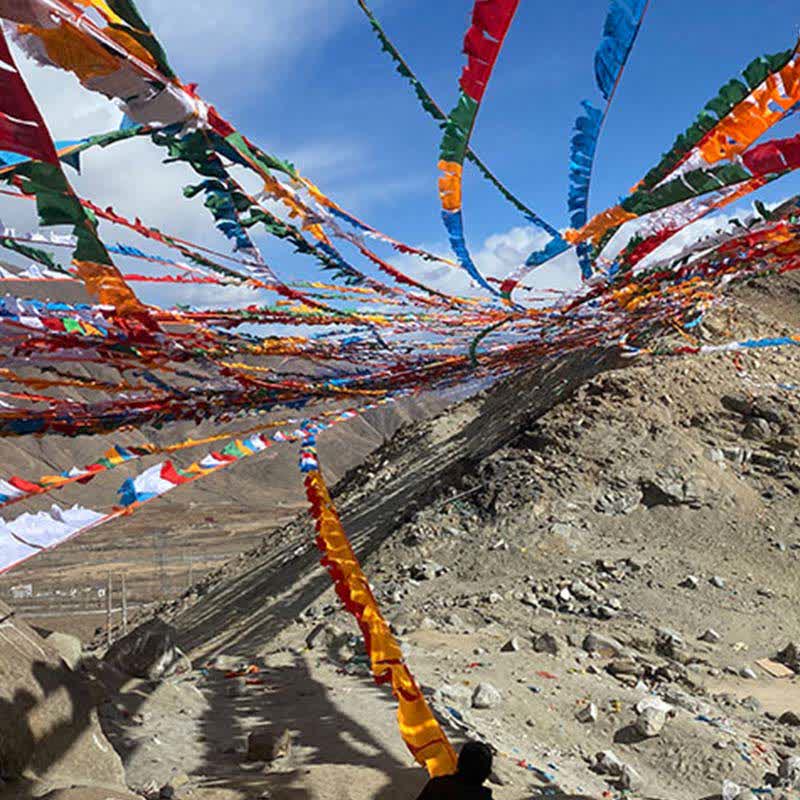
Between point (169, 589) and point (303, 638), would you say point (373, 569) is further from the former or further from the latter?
point (169, 589)

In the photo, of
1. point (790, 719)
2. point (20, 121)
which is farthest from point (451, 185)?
point (790, 719)

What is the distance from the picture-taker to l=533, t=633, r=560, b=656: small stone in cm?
653

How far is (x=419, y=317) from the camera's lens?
6699 mm

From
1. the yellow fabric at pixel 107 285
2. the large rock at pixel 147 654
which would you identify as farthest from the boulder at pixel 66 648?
the yellow fabric at pixel 107 285

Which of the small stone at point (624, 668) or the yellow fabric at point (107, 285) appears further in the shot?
the small stone at point (624, 668)

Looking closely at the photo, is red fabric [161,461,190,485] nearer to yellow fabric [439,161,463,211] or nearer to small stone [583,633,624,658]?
yellow fabric [439,161,463,211]

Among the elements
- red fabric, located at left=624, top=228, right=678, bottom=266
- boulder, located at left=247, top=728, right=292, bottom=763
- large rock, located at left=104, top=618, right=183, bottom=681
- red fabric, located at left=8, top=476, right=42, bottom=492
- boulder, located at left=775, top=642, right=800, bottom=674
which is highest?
red fabric, located at left=8, top=476, right=42, bottom=492

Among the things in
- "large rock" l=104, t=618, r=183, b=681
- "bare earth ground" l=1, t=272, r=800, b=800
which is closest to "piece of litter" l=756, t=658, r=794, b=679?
"bare earth ground" l=1, t=272, r=800, b=800

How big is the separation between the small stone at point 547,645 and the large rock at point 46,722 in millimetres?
3615

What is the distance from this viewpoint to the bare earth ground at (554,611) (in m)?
4.76

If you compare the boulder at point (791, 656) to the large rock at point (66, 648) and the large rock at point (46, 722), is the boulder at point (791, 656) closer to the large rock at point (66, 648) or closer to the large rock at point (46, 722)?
the large rock at point (46, 722)

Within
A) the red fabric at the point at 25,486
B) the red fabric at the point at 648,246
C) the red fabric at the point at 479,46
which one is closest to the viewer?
the red fabric at the point at 479,46

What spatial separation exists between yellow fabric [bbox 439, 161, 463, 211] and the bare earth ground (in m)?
2.99

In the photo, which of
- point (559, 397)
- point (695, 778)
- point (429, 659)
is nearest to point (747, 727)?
point (695, 778)
